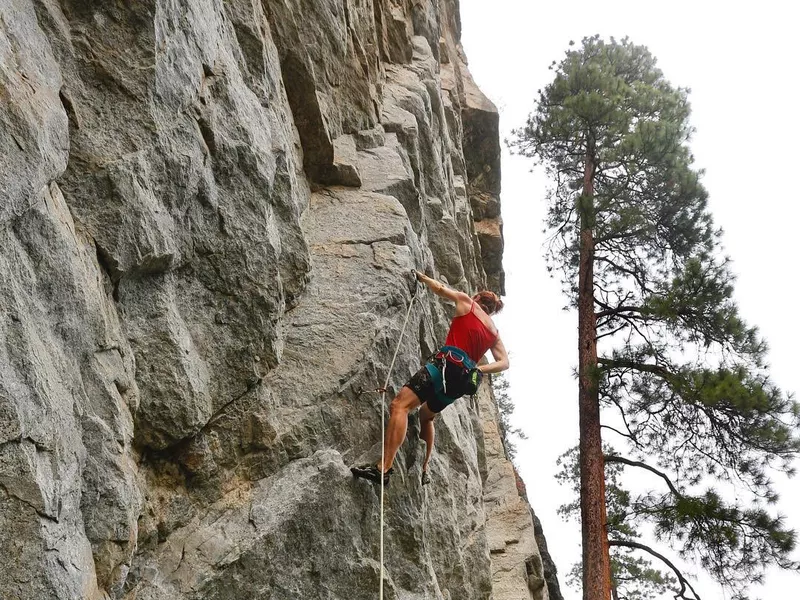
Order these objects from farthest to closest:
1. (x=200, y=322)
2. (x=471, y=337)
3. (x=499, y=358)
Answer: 1. (x=499, y=358)
2. (x=471, y=337)
3. (x=200, y=322)

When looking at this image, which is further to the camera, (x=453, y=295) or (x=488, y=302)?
(x=488, y=302)

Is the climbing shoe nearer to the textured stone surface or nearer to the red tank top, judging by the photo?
the red tank top

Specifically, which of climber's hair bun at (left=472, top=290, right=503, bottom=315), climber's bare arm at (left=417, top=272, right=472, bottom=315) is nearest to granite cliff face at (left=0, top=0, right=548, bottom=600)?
climber's bare arm at (left=417, top=272, right=472, bottom=315)

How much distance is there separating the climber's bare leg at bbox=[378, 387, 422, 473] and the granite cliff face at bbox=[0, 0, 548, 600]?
131mm

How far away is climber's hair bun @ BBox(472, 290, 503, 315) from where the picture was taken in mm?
5945

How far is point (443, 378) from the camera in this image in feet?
16.7

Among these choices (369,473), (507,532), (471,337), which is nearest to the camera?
(369,473)

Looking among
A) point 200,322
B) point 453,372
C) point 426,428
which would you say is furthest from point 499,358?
point 200,322

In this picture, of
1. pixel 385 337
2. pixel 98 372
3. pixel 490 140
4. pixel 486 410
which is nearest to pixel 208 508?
pixel 98 372

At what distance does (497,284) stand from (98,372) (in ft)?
37.2

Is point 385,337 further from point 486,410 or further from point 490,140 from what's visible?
point 490,140

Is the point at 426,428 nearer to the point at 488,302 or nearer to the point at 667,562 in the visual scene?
the point at 488,302

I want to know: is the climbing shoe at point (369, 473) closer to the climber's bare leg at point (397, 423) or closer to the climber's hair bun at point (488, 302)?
the climber's bare leg at point (397, 423)

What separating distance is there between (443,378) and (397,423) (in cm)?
47
